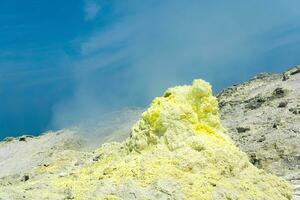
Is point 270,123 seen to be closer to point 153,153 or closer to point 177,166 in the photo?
point 153,153

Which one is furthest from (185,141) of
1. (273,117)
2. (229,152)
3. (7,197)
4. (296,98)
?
(296,98)

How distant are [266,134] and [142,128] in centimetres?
1495

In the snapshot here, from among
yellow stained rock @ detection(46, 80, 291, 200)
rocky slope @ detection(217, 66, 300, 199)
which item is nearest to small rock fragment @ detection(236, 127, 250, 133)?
rocky slope @ detection(217, 66, 300, 199)

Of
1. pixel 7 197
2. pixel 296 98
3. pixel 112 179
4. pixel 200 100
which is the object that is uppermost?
pixel 296 98

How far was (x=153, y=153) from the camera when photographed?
56.9 ft

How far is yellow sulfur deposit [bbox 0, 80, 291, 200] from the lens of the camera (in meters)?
15.2

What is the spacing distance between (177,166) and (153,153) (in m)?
1.11

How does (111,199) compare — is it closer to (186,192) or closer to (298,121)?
(186,192)

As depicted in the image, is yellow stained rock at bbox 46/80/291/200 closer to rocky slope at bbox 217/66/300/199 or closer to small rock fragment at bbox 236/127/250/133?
rocky slope at bbox 217/66/300/199

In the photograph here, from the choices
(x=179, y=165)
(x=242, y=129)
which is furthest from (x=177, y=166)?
(x=242, y=129)

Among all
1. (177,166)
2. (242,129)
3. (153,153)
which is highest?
(242,129)

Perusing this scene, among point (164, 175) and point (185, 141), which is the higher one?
point (185, 141)

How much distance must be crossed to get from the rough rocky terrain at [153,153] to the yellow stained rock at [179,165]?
6 centimetres

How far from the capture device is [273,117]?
35156 mm
